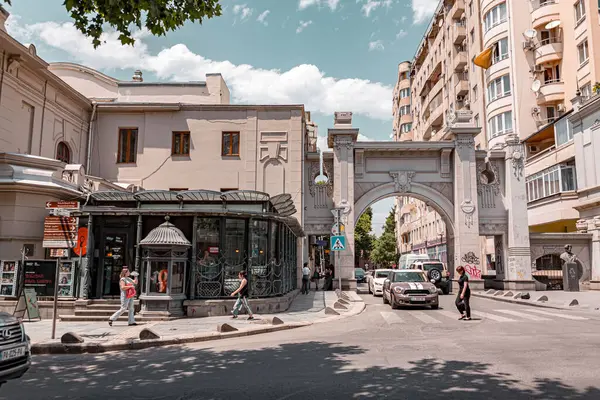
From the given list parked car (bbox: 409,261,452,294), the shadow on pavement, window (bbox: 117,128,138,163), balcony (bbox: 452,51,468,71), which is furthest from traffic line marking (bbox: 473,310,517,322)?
balcony (bbox: 452,51,468,71)

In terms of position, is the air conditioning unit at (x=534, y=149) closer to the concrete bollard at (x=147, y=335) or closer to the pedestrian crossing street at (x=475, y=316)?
the pedestrian crossing street at (x=475, y=316)

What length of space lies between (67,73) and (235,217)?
20.9 metres

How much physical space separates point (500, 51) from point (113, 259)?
36238 mm

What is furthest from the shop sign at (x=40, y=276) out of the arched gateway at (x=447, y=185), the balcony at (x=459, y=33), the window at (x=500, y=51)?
the balcony at (x=459, y=33)

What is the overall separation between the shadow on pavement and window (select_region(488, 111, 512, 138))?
3480cm

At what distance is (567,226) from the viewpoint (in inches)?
1353

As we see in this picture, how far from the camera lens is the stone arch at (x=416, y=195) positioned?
31000 mm

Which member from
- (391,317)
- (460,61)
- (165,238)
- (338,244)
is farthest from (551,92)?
(165,238)

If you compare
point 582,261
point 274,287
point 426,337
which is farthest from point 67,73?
point 582,261

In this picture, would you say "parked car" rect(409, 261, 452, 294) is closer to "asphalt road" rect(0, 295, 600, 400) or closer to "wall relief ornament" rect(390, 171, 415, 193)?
"wall relief ornament" rect(390, 171, 415, 193)

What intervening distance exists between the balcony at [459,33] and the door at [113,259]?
4128 cm

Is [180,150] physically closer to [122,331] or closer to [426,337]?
[122,331]

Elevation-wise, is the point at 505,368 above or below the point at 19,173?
below

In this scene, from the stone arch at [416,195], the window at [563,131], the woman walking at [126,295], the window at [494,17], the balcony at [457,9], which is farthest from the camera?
the balcony at [457,9]
